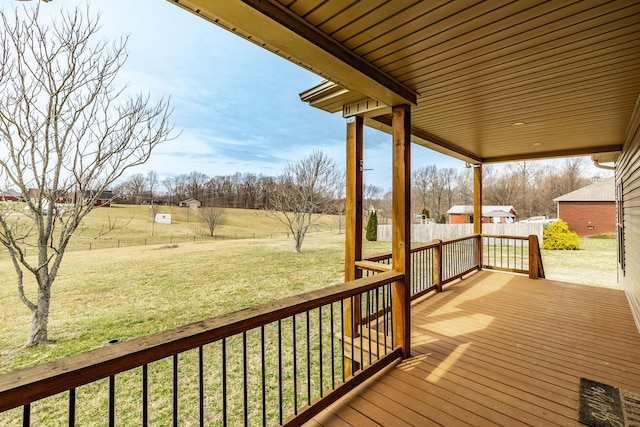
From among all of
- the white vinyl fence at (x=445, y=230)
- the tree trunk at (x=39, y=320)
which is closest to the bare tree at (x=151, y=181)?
the tree trunk at (x=39, y=320)

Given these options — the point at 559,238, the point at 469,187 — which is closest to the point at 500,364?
the point at 559,238

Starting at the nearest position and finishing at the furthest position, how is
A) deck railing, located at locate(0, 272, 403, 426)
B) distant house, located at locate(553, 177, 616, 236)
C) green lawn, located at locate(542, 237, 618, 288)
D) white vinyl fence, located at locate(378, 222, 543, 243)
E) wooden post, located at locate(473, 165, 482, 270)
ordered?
1. deck railing, located at locate(0, 272, 403, 426)
2. wooden post, located at locate(473, 165, 482, 270)
3. green lawn, located at locate(542, 237, 618, 288)
4. white vinyl fence, located at locate(378, 222, 543, 243)
5. distant house, located at locate(553, 177, 616, 236)

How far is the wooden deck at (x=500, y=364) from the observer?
76.8 inches

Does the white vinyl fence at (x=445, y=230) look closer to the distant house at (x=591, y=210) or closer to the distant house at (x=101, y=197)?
the distant house at (x=591, y=210)

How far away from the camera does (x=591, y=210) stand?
1725cm

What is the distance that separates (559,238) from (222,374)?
15.4 meters

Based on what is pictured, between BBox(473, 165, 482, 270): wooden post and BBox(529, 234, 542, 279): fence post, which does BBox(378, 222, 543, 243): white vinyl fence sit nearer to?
BBox(473, 165, 482, 270): wooden post

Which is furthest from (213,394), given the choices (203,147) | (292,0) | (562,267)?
(203,147)

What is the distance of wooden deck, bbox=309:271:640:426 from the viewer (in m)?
1.95

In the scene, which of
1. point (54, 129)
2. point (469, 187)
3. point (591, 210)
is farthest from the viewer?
point (469, 187)

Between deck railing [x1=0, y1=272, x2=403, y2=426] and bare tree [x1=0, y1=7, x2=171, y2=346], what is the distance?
2.53m

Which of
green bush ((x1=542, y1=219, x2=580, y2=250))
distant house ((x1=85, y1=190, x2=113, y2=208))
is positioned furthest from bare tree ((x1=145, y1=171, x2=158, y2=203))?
green bush ((x1=542, y1=219, x2=580, y2=250))

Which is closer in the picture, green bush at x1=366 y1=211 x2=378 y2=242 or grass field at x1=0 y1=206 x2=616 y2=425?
grass field at x1=0 y1=206 x2=616 y2=425

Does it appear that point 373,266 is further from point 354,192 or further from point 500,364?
point 500,364
